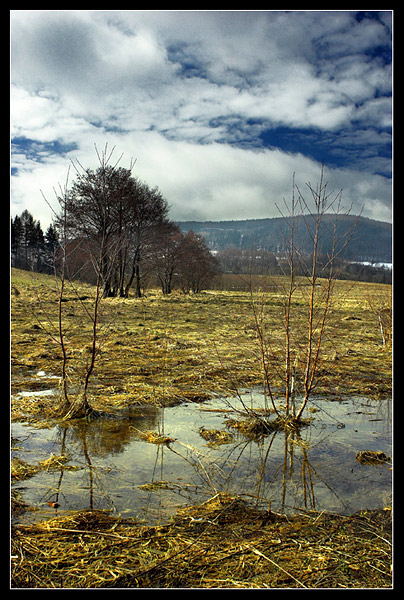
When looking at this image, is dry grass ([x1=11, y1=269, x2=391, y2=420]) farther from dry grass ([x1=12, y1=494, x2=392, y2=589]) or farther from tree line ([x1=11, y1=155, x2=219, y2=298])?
tree line ([x1=11, y1=155, x2=219, y2=298])

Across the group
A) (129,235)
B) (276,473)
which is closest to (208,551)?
(276,473)

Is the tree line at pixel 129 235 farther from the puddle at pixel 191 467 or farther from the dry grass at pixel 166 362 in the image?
the puddle at pixel 191 467

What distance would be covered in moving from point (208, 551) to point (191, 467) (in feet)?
5.49

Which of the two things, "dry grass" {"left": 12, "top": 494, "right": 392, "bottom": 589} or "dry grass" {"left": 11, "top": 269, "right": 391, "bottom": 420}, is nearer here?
"dry grass" {"left": 12, "top": 494, "right": 392, "bottom": 589}

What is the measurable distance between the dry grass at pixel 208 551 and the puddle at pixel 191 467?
27cm

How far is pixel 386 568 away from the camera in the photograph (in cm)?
306

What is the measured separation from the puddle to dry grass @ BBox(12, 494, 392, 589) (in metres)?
0.27

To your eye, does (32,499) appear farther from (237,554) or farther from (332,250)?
(332,250)

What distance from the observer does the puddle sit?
4.09 metres

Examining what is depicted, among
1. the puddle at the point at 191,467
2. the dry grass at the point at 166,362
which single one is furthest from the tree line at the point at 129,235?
the puddle at the point at 191,467

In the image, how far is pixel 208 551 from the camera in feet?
10.4

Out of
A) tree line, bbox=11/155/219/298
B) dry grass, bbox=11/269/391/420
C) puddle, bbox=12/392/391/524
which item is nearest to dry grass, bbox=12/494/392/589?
puddle, bbox=12/392/391/524

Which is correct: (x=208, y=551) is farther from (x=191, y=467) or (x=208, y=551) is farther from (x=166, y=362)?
(x=166, y=362)
